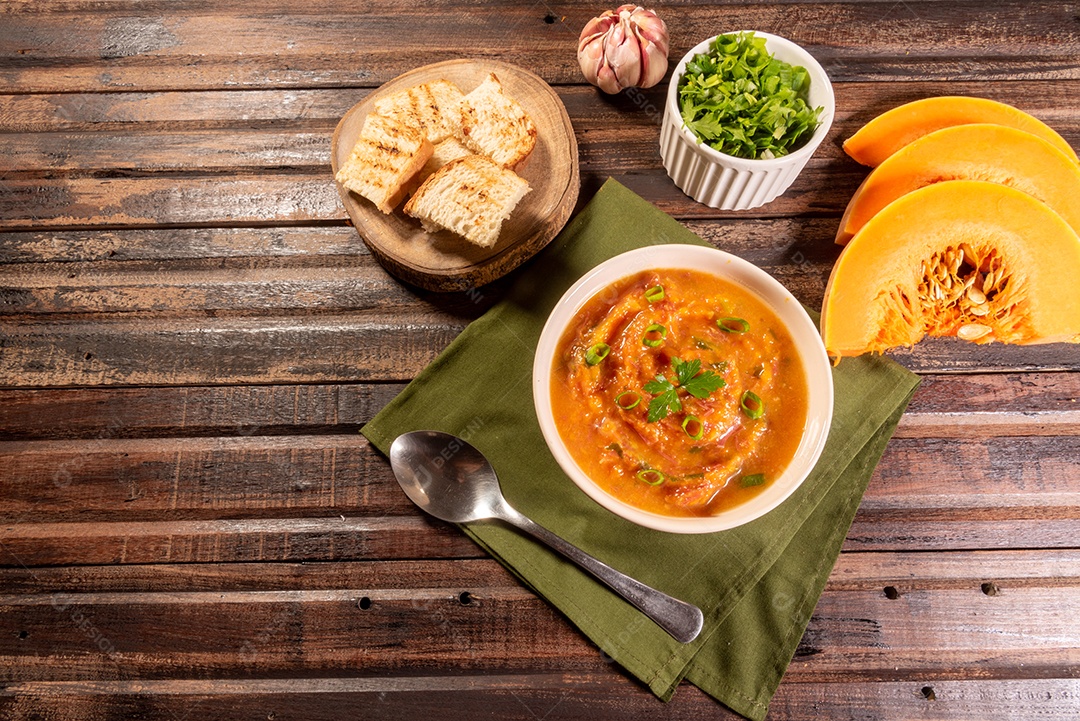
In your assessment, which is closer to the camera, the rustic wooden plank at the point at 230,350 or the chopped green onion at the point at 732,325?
the chopped green onion at the point at 732,325

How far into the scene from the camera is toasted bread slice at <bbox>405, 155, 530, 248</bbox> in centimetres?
214

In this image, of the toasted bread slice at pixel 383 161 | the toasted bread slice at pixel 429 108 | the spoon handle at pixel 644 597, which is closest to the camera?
the spoon handle at pixel 644 597

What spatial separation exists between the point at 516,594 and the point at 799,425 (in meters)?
1.00

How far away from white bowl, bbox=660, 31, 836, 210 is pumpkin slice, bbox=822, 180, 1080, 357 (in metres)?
0.32

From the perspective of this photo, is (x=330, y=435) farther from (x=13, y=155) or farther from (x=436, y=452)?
(x=13, y=155)

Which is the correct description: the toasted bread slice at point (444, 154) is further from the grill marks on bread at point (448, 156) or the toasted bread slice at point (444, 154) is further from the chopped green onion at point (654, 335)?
the chopped green onion at point (654, 335)

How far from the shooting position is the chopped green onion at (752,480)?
6.23ft

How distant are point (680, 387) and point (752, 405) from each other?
209 millimetres

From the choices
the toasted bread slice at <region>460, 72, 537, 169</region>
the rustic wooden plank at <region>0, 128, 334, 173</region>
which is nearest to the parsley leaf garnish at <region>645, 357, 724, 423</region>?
the toasted bread slice at <region>460, 72, 537, 169</region>

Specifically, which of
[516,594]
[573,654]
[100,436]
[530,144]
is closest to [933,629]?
[573,654]

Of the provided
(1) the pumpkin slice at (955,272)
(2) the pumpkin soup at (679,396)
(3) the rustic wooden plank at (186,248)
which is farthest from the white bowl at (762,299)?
Answer: (3) the rustic wooden plank at (186,248)

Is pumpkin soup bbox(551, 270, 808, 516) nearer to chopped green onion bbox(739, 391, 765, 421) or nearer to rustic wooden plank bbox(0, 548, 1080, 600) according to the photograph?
chopped green onion bbox(739, 391, 765, 421)

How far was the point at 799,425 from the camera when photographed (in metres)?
1.93

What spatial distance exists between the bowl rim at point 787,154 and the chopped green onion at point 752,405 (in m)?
0.74
